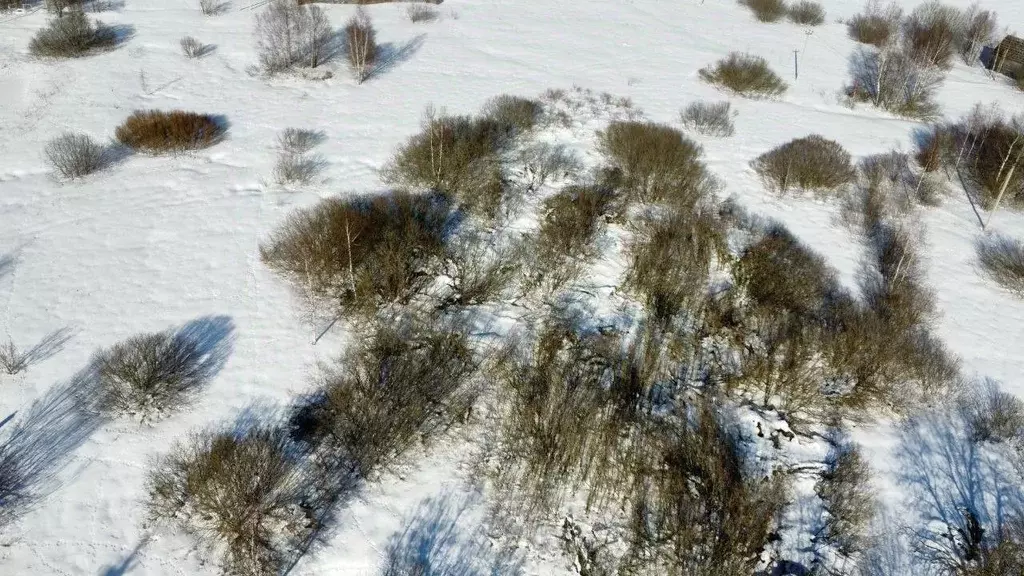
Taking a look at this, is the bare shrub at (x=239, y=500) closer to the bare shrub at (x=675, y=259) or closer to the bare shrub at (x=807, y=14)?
the bare shrub at (x=675, y=259)

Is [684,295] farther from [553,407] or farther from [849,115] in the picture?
[849,115]

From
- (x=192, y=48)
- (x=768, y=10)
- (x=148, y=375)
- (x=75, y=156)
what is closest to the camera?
(x=148, y=375)

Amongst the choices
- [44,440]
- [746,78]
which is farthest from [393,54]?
[44,440]

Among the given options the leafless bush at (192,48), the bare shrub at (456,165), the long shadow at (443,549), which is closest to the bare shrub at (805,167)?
the bare shrub at (456,165)

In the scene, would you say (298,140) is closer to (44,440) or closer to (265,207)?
(265,207)

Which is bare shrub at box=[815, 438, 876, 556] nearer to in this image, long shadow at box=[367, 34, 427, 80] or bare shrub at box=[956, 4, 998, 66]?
long shadow at box=[367, 34, 427, 80]

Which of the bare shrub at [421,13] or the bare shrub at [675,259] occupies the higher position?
the bare shrub at [421,13]
